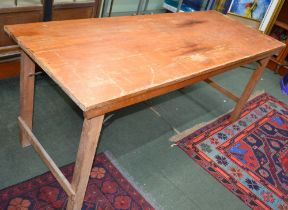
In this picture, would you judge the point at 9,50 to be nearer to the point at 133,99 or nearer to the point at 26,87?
the point at 26,87

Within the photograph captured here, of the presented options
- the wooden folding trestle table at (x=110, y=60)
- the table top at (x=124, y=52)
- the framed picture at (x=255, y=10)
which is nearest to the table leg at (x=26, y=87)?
the wooden folding trestle table at (x=110, y=60)

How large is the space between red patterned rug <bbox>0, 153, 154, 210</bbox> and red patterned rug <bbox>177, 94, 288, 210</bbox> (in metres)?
0.59

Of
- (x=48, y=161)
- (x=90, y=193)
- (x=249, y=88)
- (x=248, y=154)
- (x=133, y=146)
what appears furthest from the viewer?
(x=249, y=88)

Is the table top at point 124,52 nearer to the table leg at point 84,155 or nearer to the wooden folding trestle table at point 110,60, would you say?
the wooden folding trestle table at point 110,60

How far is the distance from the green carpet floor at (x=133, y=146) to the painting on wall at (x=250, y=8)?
1623 millimetres

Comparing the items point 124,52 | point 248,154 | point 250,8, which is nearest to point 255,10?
point 250,8

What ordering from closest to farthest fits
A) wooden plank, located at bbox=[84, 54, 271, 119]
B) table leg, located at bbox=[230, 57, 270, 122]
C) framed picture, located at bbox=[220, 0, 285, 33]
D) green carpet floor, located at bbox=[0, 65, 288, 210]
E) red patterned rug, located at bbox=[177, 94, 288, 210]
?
wooden plank, located at bbox=[84, 54, 271, 119] < green carpet floor, located at bbox=[0, 65, 288, 210] < red patterned rug, located at bbox=[177, 94, 288, 210] < table leg, located at bbox=[230, 57, 270, 122] < framed picture, located at bbox=[220, 0, 285, 33]

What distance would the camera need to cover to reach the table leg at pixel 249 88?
2.45 m

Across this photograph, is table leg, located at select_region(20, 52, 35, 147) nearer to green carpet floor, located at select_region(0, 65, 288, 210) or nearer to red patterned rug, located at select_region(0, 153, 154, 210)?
green carpet floor, located at select_region(0, 65, 288, 210)

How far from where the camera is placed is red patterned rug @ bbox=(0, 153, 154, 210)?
158 cm

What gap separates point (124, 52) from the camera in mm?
1506

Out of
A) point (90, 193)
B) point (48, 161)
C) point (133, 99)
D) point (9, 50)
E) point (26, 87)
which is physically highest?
point (133, 99)

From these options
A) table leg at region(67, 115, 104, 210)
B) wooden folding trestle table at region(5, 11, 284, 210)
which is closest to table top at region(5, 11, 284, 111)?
wooden folding trestle table at region(5, 11, 284, 210)

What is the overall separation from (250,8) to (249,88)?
1481 millimetres
